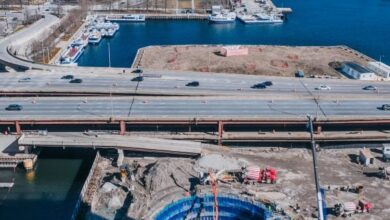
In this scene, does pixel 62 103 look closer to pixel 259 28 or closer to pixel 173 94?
pixel 173 94

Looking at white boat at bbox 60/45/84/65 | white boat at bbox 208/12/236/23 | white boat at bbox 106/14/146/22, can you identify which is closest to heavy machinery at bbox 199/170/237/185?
white boat at bbox 60/45/84/65

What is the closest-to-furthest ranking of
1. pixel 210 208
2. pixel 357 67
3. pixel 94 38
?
1. pixel 210 208
2. pixel 357 67
3. pixel 94 38

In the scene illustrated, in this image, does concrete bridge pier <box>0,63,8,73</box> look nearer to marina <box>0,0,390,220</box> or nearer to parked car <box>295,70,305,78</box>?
marina <box>0,0,390,220</box>

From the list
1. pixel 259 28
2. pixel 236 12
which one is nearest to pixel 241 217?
pixel 259 28

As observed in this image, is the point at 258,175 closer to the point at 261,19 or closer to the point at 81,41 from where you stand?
the point at 81,41

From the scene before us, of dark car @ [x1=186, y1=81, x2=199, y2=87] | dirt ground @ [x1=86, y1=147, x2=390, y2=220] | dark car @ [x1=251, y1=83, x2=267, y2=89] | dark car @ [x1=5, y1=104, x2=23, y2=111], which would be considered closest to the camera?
dirt ground @ [x1=86, y1=147, x2=390, y2=220]

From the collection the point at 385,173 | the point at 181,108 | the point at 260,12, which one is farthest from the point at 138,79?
the point at 260,12

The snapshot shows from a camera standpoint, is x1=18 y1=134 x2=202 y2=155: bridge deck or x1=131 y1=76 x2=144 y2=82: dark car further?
x1=131 y1=76 x2=144 y2=82: dark car
